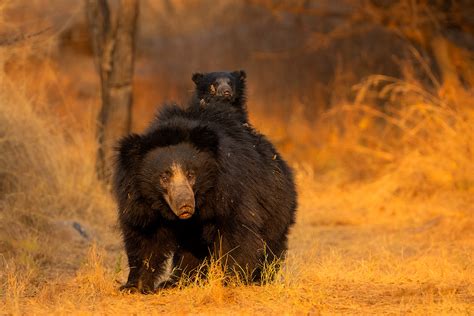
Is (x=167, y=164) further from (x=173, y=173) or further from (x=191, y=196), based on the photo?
(x=191, y=196)

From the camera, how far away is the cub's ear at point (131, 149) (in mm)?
4996

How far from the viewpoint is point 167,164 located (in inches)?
192

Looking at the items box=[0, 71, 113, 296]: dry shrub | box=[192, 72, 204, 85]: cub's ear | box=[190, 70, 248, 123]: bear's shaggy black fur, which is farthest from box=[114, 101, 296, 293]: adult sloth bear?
box=[192, 72, 204, 85]: cub's ear

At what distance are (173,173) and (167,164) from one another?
0.24 feet

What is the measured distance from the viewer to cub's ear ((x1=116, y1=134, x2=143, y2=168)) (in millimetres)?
4996

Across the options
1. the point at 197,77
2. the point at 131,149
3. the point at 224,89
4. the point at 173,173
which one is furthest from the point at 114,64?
the point at 173,173

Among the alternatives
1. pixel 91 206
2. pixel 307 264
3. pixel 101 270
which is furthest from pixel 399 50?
pixel 101 270

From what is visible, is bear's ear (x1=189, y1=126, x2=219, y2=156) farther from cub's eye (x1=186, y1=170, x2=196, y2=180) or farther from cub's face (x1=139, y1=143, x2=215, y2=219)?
cub's eye (x1=186, y1=170, x2=196, y2=180)

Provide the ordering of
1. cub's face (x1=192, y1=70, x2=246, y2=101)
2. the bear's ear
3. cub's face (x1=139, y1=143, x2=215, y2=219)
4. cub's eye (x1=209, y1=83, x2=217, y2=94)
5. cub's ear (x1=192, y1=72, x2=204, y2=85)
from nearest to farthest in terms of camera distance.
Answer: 1. cub's face (x1=139, y1=143, x2=215, y2=219)
2. the bear's ear
3. cub's face (x1=192, y1=70, x2=246, y2=101)
4. cub's eye (x1=209, y1=83, x2=217, y2=94)
5. cub's ear (x1=192, y1=72, x2=204, y2=85)

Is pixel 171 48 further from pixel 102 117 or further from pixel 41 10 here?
pixel 102 117

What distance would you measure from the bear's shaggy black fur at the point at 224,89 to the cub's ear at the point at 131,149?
1.11 m

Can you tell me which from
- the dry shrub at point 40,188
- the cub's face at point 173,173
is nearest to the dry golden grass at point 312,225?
the dry shrub at point 40,188

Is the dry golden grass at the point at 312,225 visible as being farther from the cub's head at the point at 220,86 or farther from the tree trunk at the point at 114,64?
the cub's head at the point at 220,86

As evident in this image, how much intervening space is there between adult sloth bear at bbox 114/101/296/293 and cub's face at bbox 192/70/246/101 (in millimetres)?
906
